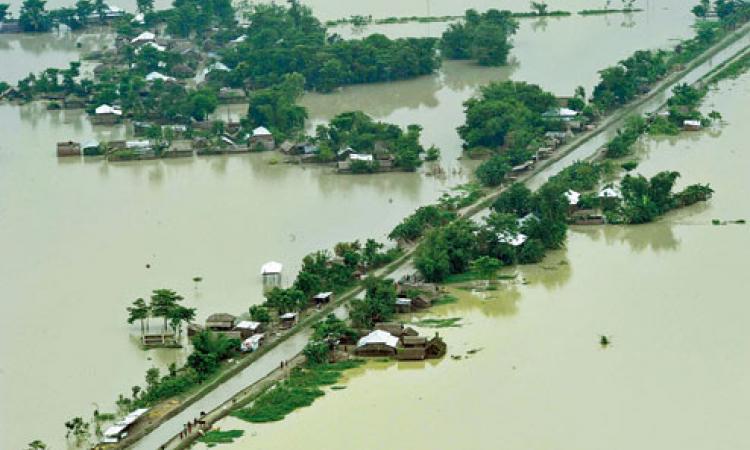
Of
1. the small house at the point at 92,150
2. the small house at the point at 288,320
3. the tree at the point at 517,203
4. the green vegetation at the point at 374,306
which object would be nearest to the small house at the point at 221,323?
the small house at the point at 288,320

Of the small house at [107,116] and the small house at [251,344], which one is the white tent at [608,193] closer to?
the small house at [251,344]

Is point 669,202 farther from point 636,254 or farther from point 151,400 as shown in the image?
point 151,400

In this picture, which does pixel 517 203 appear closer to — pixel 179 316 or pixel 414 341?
pixel 414 341

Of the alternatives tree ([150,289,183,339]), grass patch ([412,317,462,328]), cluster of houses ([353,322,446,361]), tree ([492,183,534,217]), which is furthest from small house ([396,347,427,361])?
tree ([492,183,534,217])

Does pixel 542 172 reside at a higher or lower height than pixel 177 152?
lower

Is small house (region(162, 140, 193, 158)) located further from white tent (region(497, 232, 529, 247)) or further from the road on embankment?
white tent (region(497, 232, 529, 247))

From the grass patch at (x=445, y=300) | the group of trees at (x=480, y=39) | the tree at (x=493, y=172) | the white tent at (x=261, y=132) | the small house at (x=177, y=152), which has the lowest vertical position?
the grass patch at (x=445, y=300)

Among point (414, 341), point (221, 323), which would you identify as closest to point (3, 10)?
point (221, 323)
